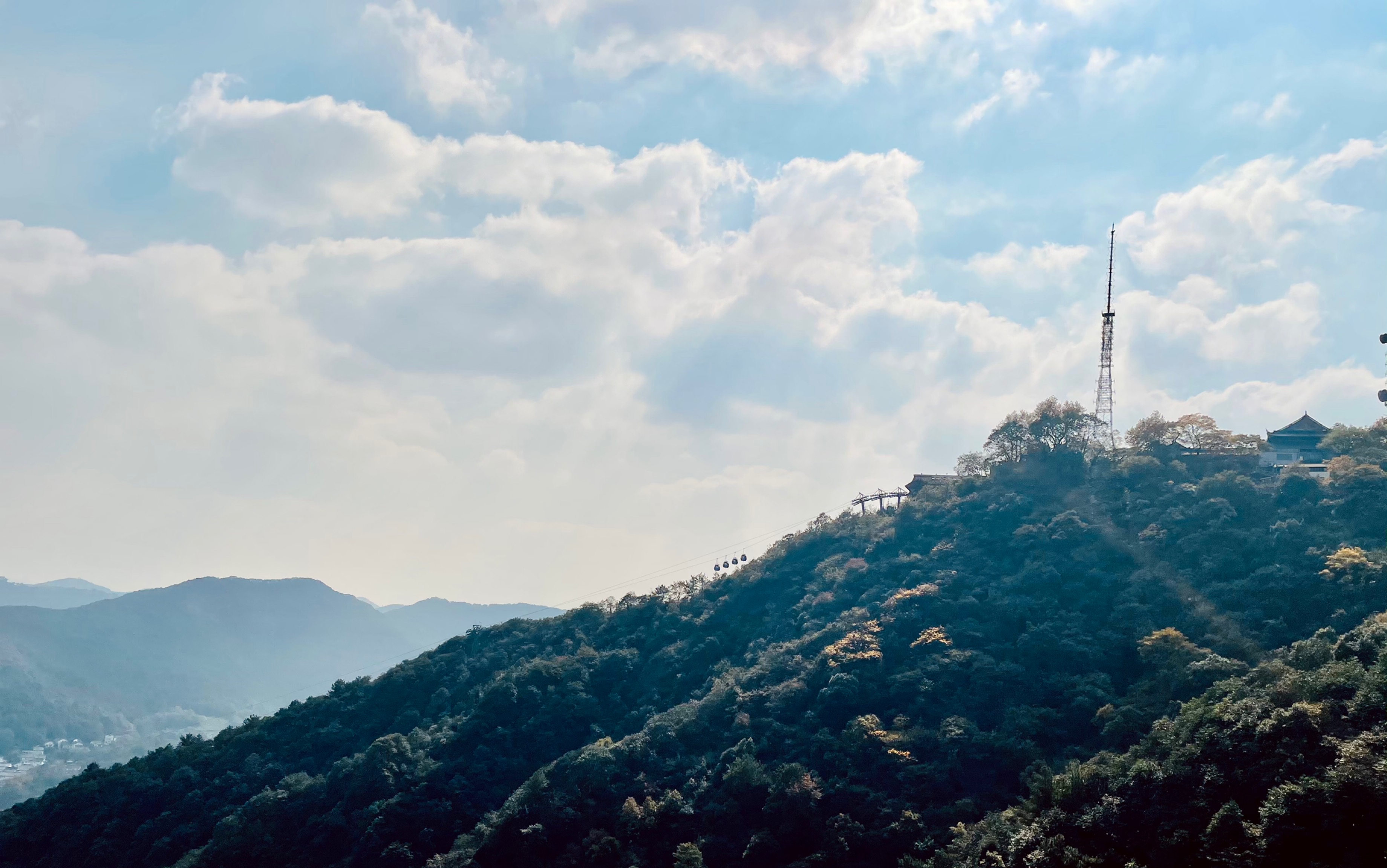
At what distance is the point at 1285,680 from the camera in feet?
123

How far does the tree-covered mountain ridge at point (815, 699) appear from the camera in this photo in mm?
45812

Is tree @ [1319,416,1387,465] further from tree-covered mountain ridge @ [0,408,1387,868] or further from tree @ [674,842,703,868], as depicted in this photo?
tree @ [674,842,703,868]

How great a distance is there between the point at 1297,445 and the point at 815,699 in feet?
165

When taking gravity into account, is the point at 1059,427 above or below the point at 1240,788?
above

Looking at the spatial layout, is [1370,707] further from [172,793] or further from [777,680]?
[172,793]

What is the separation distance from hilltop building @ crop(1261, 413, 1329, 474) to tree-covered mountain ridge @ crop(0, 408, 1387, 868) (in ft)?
28.0

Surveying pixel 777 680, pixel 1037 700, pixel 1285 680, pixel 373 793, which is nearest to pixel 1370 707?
pixel 1285 680

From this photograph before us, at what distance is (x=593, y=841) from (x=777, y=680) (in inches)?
612

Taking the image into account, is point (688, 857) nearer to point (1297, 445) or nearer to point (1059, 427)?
point (1059, 427)

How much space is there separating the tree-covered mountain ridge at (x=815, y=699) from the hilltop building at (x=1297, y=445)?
8.53 meters

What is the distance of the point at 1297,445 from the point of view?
78438 mm

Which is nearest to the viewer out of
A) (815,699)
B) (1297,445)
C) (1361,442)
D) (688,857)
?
(688,857)

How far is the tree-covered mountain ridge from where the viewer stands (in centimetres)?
4581

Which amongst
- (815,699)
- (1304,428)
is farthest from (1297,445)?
(815,699)
